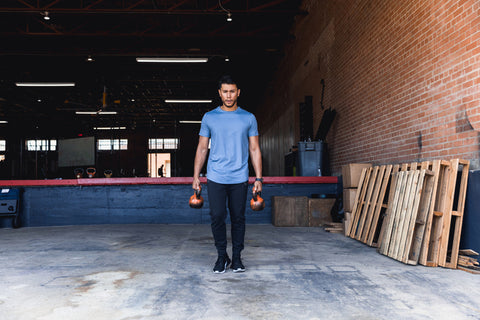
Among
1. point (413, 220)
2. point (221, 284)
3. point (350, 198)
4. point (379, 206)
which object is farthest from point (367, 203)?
point (221, 284)

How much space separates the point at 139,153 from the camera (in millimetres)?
30859

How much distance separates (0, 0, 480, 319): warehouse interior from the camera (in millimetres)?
2529

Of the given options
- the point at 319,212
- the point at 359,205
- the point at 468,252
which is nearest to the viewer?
the point at 468,252

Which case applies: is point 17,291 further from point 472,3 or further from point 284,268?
point 472,3

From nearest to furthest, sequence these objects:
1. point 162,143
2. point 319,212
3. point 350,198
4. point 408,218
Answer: point 408,218 → point 350,198 → point 319,212 → point 162,143

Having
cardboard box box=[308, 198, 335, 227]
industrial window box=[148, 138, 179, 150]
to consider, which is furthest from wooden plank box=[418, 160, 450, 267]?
industrial window box=[148, 138, 179, 150]

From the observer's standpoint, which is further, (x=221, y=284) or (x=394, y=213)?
(x=394, y=213)

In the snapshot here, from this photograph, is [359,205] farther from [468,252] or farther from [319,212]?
[468,252]

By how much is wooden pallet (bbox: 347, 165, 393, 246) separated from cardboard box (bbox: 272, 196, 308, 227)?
1222 millimetres

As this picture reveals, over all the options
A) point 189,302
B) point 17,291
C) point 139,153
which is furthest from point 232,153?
point 139,153

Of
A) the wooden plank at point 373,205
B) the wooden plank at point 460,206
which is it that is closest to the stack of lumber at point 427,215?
the wooden plank at point 460,206

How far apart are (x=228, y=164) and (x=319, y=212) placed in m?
3.80

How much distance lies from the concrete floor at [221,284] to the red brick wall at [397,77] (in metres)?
1.40

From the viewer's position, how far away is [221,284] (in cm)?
284
